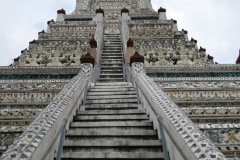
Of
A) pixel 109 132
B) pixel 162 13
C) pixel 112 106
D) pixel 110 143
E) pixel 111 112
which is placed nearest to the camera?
pixel 110 143

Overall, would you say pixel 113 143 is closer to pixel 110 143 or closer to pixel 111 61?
pixel 110 143

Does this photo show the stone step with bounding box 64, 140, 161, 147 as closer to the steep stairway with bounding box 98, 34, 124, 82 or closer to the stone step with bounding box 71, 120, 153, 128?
the stone step with bounding box 71, 120, 153, 128

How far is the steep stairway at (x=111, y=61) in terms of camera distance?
786 cm

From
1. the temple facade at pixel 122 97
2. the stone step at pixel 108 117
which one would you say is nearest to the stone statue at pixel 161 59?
the temple facade at pixel 122 97

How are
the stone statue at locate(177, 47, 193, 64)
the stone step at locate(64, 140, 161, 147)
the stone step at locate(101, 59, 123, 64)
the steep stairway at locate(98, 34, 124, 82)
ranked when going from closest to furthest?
the stone step at locate(64, 140, 161, 147), the steep stairway at locate(98, 34, 124, 82), the stone statue at locate(177, 47, 193, 64), the stone step at locate(101, 59, 123, 64)

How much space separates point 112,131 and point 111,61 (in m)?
5.19

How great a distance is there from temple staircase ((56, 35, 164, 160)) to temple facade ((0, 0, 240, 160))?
0.02 metres

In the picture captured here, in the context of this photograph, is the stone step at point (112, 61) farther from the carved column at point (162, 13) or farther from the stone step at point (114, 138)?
the carved column at point (162, 13)

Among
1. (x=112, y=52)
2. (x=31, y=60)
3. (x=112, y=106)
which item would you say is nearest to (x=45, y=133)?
(x=112, y=106)

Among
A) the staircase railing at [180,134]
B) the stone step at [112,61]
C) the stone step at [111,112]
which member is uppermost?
the stone step at [112,61]

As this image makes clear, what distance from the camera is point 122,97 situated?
18.5 feet

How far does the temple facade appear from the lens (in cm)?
280

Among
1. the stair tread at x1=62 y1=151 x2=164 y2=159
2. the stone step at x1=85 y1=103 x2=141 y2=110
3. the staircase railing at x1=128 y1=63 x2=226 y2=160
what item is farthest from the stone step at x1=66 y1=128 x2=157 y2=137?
the stone step at x1=85 y1=103 x2=141 y2=110

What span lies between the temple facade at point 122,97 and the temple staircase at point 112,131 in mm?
15
